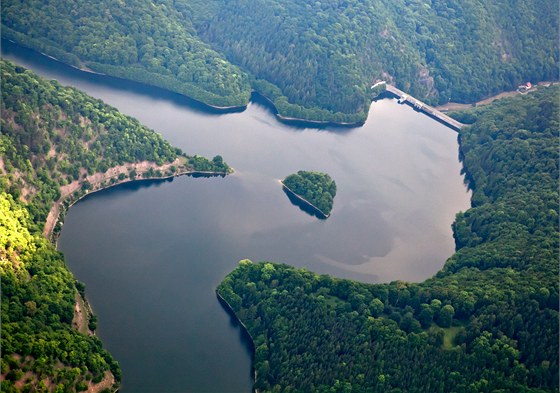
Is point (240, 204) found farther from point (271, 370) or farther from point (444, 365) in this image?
point (444, 365)

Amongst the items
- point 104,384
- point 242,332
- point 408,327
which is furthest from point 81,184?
point 408,327

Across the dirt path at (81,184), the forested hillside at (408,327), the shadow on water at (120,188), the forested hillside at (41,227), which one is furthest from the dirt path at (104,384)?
the shadow on water at (120,188)

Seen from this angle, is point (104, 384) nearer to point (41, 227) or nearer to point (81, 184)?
point (41, 227)

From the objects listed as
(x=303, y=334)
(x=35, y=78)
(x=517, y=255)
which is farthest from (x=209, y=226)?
(x=517, y=255)

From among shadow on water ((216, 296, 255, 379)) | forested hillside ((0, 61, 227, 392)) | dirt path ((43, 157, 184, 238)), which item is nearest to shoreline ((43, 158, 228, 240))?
dirt path ((43, 157, 184, 238))

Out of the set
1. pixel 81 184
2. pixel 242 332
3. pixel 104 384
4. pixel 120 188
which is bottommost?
pixel 104 384

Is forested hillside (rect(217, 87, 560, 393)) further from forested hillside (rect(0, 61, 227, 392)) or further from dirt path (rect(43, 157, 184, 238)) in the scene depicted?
dirt path (rect(43, 157, 184, 238))
